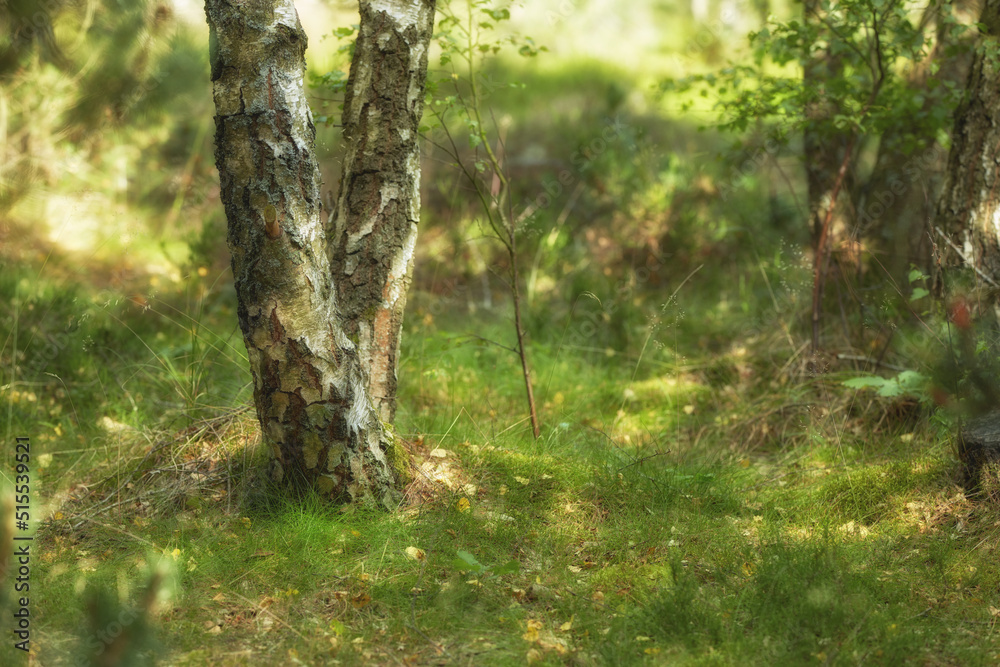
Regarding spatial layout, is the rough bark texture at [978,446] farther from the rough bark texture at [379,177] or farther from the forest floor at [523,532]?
the rough bark texture at [379,177]

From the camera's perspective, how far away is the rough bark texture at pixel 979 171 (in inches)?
136

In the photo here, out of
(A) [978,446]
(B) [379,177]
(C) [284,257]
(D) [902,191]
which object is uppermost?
(B) [379,177]

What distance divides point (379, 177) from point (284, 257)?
61 centimetres

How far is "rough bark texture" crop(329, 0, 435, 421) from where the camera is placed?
296cm

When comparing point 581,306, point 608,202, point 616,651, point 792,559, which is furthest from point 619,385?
point 608,202

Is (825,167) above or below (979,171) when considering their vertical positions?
above

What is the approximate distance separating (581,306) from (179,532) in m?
3.19

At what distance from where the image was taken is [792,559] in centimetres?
255

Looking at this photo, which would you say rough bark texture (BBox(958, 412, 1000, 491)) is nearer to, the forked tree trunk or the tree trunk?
the tree trunk

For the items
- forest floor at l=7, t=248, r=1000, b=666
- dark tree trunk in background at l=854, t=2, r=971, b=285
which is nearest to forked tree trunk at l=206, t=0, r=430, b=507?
forest floor at l=7, t=248, r=1000, b=666

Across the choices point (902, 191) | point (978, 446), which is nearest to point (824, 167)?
point (902, 191)

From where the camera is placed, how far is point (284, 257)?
8.52ft

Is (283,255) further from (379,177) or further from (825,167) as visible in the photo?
(825,167)

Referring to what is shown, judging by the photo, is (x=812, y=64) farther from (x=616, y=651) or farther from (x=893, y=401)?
(x=616, y=651)
